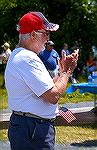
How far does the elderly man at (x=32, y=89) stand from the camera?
9.84ft

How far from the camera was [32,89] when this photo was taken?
9.89 feet

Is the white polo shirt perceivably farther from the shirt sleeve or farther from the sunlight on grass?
the sunlight on grass

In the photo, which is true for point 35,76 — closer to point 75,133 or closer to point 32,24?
point 32,24

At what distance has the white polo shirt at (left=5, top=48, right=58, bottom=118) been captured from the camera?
2992mm

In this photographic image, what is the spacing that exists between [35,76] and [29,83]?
0.06 meters

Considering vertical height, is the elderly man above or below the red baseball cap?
below

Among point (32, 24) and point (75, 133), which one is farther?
point (75, 133)

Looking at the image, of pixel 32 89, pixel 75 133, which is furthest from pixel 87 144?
pixel 32 89

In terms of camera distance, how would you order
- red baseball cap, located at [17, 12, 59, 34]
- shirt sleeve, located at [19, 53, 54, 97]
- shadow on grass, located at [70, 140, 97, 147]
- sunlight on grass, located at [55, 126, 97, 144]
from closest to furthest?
1. shirt sleeve, located at [19, 53, 54, 97]
2. red baseball cap, located at [17, 12, 59, 34]
3. shadow on grass, located at [70, 140, 97, 147]
4. sunlight on grass, located at [55, 126, 97, 144]

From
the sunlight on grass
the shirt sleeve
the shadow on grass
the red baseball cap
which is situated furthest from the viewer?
the sunlight on grass

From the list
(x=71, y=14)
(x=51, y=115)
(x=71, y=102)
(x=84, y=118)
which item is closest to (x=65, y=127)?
(x=84, y=118)

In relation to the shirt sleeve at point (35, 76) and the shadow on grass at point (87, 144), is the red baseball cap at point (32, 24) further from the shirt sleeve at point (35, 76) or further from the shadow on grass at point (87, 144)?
the shadow on grass at point (87, 144)

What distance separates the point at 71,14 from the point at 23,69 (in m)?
21.9

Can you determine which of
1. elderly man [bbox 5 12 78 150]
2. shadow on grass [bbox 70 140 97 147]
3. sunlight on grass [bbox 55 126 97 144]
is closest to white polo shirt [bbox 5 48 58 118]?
elderly man [bbox 5 12 78 150]
